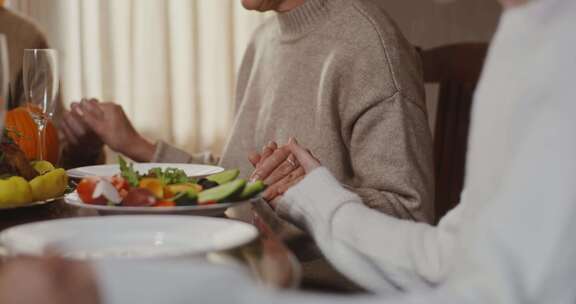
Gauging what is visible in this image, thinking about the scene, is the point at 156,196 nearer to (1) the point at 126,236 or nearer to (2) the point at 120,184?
(2) the point at 120,184

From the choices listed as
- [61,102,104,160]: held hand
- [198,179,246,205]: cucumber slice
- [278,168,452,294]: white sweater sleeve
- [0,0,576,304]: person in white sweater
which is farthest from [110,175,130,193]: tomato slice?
[61,102,104,160]: held hand

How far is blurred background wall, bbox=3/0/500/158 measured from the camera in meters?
3.49

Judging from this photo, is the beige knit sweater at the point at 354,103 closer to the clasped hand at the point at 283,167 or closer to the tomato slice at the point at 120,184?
the clasped hand at the point at 283,167

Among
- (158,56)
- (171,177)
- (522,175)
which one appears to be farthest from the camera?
(158,56)

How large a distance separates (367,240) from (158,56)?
2695 millimetres

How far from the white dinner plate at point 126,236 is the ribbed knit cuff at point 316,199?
171mm

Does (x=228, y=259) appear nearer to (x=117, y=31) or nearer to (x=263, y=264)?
(x=263, y=264)

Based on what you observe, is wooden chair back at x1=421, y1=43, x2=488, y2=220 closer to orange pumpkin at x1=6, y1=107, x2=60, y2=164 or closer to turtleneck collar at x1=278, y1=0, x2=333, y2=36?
turtleneck collar at x1=278, y1=0, x2=333, y2=36

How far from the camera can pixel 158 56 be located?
11.6 ft

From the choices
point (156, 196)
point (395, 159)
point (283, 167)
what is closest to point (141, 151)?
point (395, 159)

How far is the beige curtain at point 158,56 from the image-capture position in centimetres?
349

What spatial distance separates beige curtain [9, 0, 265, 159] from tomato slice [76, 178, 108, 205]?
2.49 meters

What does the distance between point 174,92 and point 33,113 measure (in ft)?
7.19

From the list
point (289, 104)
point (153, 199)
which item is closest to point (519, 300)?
point (153, 199)
